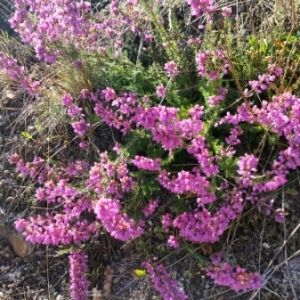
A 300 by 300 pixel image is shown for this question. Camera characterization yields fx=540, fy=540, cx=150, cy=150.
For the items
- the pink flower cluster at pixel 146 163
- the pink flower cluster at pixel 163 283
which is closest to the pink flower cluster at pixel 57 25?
the pink flower cluster at pixel 146 163

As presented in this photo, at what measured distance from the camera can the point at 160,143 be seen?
3.25m


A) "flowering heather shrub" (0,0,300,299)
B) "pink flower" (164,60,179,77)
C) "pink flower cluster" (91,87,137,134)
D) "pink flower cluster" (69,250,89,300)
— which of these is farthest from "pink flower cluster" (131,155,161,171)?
"pink flower cluster" (69,250,89,300)

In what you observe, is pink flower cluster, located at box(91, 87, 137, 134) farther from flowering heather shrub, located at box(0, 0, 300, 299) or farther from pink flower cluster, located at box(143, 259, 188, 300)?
pink flower cluster, located at box(143, 259, 188, 300)

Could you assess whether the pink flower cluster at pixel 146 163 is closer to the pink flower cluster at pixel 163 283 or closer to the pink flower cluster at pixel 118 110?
the pink flower cluster at pixel 118 110

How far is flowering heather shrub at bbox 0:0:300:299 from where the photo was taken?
2822 mm

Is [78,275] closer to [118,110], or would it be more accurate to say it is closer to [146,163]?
[146,163]

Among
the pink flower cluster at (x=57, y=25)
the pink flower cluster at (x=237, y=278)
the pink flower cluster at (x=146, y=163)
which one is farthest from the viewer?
the pink flower cluster at (x=57, y=25)

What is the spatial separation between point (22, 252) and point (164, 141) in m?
1.37

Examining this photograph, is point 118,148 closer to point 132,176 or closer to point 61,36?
point 132,176

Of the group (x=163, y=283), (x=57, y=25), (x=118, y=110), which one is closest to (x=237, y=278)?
(x=163, y=283)

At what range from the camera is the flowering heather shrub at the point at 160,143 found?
282 centimetres

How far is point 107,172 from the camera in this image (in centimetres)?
294

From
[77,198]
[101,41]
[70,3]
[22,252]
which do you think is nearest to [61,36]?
[70,3]

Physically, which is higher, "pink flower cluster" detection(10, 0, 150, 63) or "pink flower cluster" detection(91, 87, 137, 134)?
"pink flower cluster" detection(10, 0, 150, 63)
